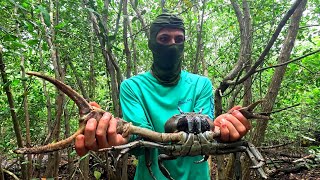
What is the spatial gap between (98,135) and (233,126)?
72 centimetres

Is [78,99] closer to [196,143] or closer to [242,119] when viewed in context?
[196,143]

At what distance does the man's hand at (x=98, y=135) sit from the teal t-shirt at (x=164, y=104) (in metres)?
0.61

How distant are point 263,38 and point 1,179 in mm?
5331

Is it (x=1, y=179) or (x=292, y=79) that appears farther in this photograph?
(x=292, y=79)

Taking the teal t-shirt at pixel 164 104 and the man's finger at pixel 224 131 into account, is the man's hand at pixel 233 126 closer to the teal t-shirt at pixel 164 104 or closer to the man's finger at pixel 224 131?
the man's finger at pixel 224 131

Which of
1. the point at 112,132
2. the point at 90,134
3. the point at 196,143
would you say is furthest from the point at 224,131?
the point at 90,134

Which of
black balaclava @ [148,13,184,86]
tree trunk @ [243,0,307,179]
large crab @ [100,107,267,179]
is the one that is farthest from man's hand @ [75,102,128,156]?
tree trunk @ [243,0,307,179]

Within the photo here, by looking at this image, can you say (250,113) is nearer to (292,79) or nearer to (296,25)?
(296,25)

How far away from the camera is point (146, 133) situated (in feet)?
6.02

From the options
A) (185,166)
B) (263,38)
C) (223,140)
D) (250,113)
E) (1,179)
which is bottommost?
Answer: (1,179)

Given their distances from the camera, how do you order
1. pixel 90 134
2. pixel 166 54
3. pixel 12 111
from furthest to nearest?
Answer: pixel 12 111, pixel 166 54, pixel 90 134

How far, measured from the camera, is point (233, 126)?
184cm

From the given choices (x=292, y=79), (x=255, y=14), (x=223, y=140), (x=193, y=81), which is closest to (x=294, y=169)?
(x=292, y=79)

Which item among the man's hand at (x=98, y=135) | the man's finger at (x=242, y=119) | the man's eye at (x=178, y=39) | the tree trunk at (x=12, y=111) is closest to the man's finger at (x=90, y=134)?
the man's hand at (x=98, y=135)
